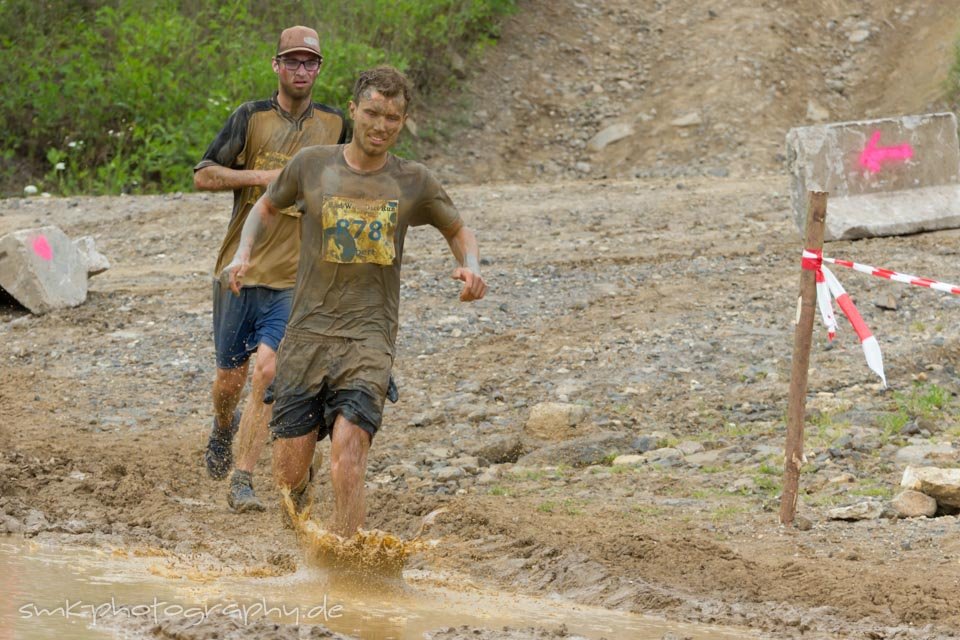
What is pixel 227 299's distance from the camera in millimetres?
6566

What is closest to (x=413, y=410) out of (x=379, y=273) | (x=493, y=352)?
(x=493, y=352)

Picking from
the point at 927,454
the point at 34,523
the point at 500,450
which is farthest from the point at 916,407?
the point at 34,523

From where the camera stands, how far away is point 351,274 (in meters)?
5.26

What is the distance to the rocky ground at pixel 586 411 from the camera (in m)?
5.75

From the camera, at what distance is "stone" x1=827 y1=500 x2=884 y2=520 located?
6.53 m

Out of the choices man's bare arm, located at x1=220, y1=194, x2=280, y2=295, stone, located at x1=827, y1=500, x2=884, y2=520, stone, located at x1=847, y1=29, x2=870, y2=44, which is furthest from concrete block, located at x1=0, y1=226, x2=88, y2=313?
stone, located at x1=847, y1=29, x2=870, y2=44

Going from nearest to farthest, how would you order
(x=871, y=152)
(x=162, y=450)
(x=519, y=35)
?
(x=162, y=450)
(x=871, y=152)
(x=519, y=35)

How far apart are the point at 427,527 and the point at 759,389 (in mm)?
2998

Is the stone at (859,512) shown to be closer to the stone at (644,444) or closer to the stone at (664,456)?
the stone at (664,456)

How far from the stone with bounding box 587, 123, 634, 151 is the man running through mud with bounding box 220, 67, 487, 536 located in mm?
13373

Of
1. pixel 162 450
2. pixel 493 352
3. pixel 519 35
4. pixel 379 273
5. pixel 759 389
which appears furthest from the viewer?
pixel 519 35

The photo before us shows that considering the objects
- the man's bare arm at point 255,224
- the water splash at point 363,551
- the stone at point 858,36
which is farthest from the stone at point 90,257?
the stone at point 858,36

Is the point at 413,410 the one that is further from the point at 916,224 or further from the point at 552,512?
the point at 916,224

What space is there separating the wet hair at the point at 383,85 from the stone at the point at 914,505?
3.01 m
